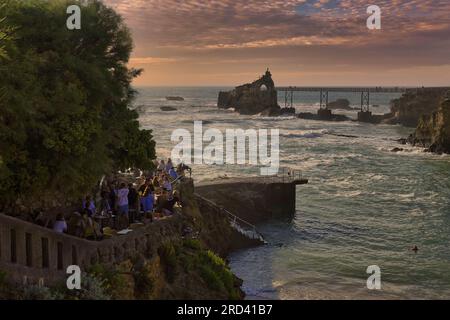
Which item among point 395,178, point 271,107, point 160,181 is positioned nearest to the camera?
point 160,181

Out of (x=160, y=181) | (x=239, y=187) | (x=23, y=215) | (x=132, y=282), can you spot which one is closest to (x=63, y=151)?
(x=23, y=215)

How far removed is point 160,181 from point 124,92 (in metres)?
4.55

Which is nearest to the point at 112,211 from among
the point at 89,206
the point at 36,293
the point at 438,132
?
the point at 89,206

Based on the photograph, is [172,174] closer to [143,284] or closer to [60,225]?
[143,284]

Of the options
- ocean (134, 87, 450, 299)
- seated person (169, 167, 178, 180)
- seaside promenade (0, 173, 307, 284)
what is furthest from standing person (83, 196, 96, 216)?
seated person (169, 167, 178, 180)

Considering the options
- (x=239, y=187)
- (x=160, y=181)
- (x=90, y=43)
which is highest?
(x=90, y=43)

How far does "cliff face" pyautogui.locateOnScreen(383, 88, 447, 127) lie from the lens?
366 ft

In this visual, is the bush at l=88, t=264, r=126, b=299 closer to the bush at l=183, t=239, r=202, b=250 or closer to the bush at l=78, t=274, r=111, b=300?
the bush at l=78, t=274, r=111, b=300

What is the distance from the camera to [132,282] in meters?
14.9

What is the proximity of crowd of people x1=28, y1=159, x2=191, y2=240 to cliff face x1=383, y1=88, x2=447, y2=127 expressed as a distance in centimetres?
10145

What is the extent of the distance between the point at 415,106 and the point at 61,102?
11003cm

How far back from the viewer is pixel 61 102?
14.6 meters

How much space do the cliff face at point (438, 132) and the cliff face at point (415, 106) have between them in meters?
35.4
